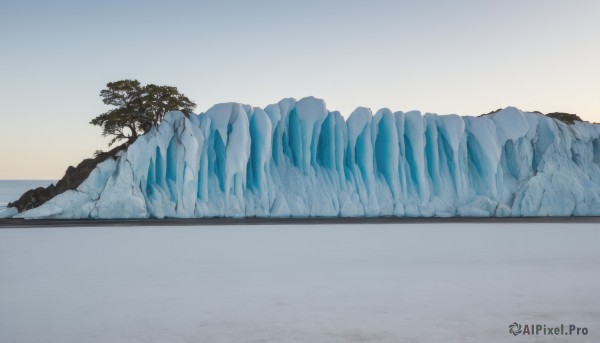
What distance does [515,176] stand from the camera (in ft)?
116

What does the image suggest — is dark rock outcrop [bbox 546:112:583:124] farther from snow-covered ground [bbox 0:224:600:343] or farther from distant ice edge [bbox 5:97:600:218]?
snow-covered ground [bbox 0:224:600:343]

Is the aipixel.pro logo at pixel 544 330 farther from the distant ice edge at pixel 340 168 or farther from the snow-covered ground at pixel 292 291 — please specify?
the distant ice edge at pixel 340 168

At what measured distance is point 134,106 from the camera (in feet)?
108

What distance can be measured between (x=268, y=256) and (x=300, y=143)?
18561 millimetres

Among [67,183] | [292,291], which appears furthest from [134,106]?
[292,291]

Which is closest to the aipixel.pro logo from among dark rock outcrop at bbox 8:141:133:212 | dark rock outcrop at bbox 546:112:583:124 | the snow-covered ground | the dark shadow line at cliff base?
the snow-covered ground

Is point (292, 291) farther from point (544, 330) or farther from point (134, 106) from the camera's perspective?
point (134, 106)

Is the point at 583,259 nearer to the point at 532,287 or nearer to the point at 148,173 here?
the point at 532,287

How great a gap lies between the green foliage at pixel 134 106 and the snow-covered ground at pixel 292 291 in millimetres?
15489

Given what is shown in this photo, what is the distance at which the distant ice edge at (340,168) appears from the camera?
29391 millimetres

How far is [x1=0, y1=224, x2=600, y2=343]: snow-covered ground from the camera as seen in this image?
254 inches

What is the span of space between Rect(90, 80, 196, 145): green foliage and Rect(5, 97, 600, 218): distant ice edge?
9.45ft

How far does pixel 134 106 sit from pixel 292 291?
25.9 m

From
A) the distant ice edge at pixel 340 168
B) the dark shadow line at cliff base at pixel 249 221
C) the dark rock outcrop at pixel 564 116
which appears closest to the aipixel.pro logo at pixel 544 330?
the dark shadow line at cliff base at pixel 249 221
